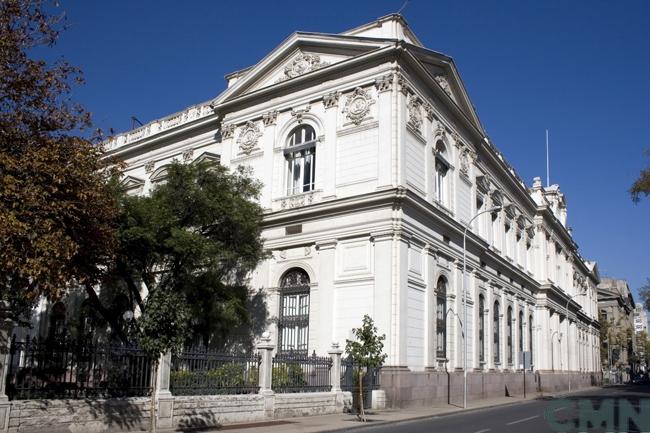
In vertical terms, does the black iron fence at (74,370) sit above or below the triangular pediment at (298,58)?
below

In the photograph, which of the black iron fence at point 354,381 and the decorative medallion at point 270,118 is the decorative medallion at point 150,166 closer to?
the decorative medallion at point 270,118

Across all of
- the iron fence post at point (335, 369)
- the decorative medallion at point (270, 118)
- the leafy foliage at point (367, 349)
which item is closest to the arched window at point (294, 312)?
the iron fence post at point (335, 369)

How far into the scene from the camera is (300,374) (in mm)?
23297

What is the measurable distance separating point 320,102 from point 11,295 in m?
20.0

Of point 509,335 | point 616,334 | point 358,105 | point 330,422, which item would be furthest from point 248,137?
point 616,334

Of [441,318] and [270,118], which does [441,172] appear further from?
[270,118]

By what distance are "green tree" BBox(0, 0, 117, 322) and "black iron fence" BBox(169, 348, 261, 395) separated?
494 cm

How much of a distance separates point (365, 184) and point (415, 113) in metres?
4.68

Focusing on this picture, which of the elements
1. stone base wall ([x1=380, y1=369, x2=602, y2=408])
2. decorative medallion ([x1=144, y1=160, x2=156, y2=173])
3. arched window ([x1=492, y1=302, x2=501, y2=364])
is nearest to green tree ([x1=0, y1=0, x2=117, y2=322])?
stone base wall ([x1=380, y1=369, x2=602, y2=408])

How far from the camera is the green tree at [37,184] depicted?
42.6 feet

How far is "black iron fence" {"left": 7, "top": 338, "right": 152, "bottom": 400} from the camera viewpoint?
14.7 m

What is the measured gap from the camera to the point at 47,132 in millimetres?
14711

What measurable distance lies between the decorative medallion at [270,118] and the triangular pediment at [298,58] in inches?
55.5

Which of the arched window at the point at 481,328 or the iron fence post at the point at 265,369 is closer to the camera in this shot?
the iron fence post at the point at 265,369
